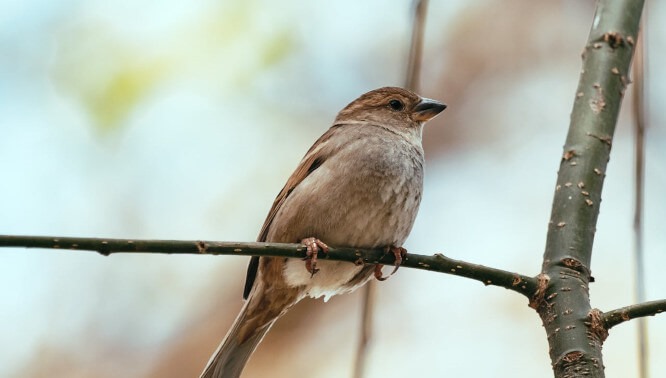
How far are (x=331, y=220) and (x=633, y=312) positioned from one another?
189cm

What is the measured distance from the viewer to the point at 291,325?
21.4 ft

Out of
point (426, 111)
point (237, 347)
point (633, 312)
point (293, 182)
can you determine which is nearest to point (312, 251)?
point (633, 312)

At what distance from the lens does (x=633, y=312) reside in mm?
2494

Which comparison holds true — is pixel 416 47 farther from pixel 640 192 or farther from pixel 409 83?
pixel 640 192

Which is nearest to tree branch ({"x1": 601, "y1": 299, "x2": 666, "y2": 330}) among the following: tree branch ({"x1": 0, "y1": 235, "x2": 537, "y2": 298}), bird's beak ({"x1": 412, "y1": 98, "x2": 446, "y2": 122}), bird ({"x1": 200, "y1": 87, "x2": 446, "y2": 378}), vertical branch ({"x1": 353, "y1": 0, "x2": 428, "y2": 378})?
tree branch ({"x1": 0, "y1": 235, "x2": 537, "y2": 298})

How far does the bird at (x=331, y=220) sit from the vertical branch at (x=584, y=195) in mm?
1166

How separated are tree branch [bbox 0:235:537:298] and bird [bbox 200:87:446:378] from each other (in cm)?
102

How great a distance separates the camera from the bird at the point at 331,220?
4.16 meters

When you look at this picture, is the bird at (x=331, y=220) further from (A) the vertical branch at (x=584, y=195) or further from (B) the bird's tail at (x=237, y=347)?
(A) the vertical branch at (x=584, y=195)

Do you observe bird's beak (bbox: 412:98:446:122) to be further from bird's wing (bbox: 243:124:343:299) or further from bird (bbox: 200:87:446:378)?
bird's wing (bbox: 243:124:343:299)

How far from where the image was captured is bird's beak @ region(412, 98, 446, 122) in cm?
535

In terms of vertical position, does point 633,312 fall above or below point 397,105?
below

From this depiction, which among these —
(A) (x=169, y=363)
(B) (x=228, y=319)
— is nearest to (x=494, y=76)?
(B) (x=228, y=319)

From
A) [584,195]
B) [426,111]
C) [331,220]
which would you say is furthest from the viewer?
[426,111]
